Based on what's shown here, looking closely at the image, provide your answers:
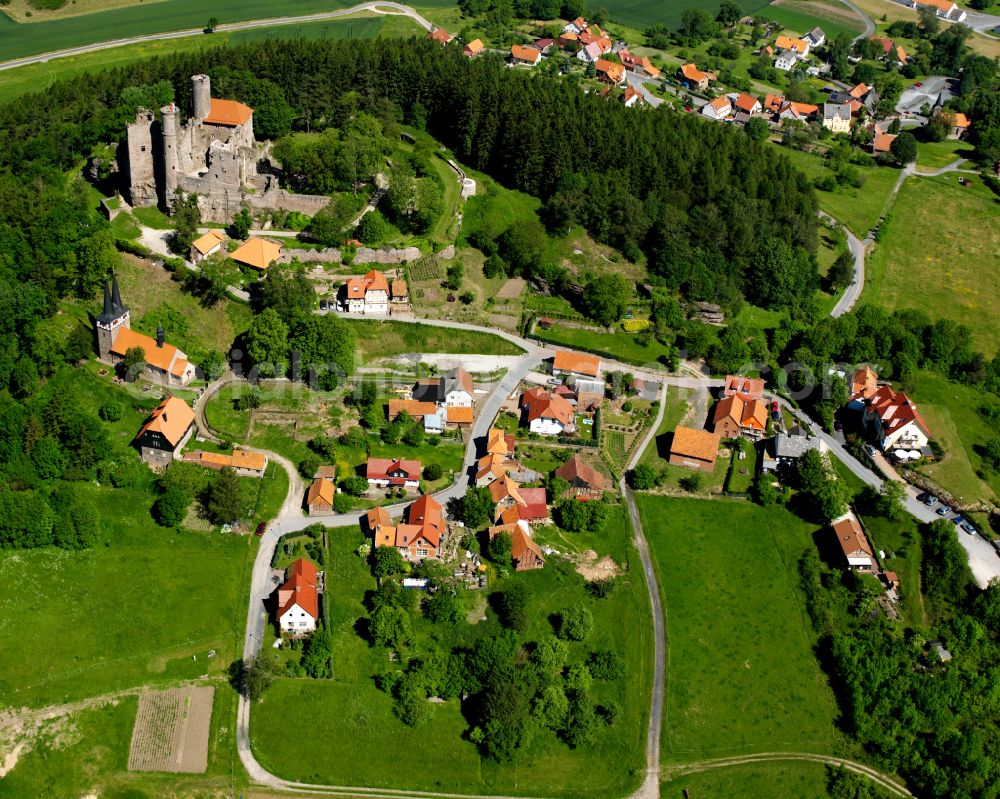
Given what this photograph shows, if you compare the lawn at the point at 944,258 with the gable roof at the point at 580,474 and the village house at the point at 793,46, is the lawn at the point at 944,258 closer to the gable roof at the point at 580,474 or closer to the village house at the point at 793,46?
the village house at the point at 793,46

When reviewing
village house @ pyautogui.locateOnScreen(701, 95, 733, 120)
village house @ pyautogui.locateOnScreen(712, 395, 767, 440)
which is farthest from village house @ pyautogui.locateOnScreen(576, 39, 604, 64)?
village house @ pyautogui.locateOnScreen(712, 395, 767, 440)

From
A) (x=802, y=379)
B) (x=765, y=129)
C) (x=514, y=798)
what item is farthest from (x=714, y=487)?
(x=765, y=129)

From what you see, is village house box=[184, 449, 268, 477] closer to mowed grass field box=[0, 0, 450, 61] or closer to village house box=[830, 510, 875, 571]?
village house box=[830, 510, 875, 571]

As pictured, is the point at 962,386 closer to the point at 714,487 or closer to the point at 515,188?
the point at 714,487

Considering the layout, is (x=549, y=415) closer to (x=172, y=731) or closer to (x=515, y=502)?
(x=515, y=502)

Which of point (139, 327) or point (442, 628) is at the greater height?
point (139, 327)

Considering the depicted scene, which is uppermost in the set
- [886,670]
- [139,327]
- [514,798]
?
[139,327]

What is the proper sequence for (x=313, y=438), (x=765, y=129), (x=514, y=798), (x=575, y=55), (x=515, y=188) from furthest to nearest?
1. (x=575, y=55)
2. (x=765, y=129)
3. (x=515, y=188)
4. (x=313, y=438)
5. (x=514, y=798)

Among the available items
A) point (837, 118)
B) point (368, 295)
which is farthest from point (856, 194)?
point (368, 295)
